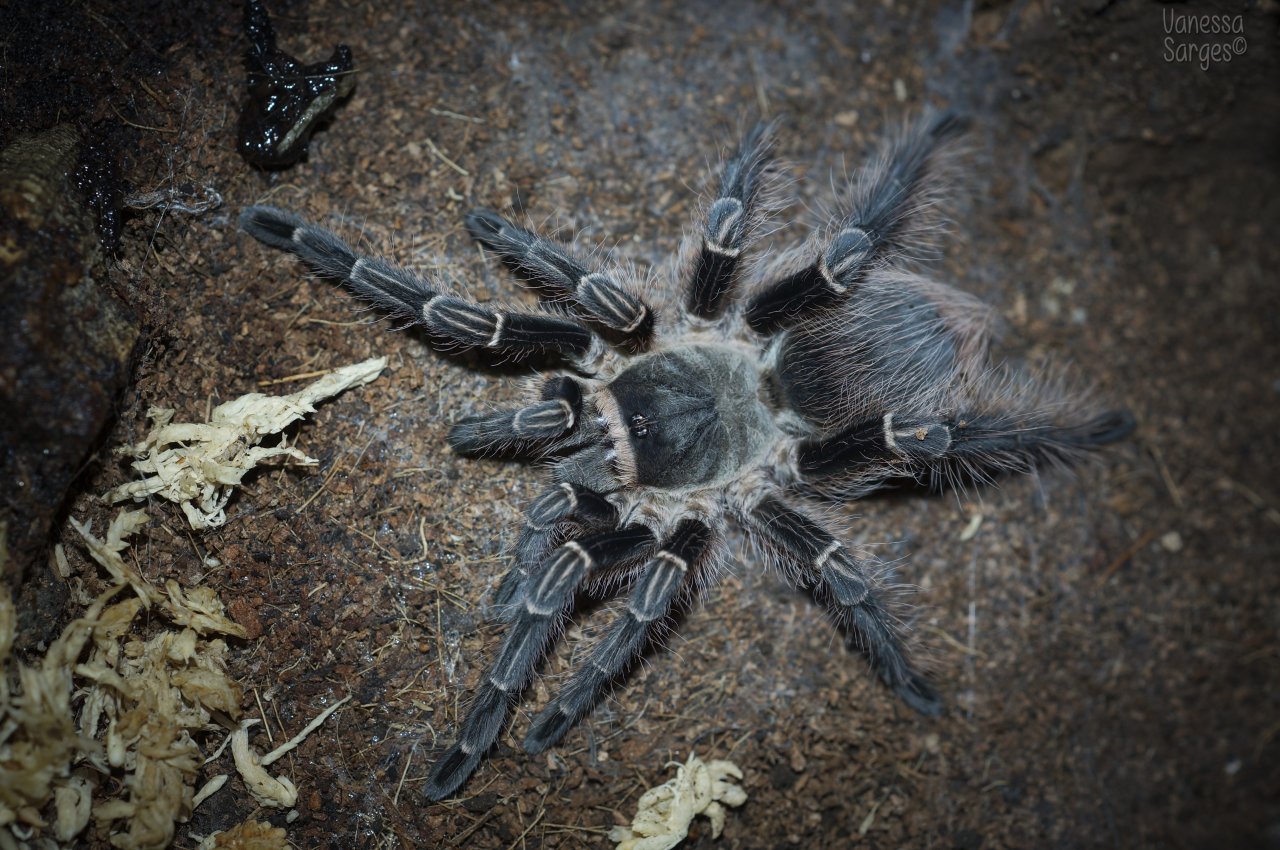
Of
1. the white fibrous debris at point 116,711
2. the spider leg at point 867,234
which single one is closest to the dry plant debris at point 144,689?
the white fibrous debris at point 116,711

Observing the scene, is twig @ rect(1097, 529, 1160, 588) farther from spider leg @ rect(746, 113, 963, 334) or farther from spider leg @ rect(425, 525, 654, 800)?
spider leg @ rect(425, 525, 654, 800)

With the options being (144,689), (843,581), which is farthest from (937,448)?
(144,689)

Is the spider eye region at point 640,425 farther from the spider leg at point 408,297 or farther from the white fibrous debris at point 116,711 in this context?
the white fibrous debris at point 116,711

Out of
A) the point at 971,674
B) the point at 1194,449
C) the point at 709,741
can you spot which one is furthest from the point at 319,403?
the point at 1194,449

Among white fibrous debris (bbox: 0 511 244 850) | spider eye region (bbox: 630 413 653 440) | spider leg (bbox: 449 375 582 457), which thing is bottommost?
white fibrous debris (bbox: 0 511 244 850)

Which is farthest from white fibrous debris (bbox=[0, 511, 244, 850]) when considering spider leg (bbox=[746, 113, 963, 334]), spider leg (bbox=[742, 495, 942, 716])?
spider leg (bbox=[746, 113, 963, 334])

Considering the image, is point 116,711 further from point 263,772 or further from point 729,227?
point 729,227

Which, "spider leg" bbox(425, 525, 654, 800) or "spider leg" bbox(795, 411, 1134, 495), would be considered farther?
"spider leg" bbox(795, 411, 1134, 495)

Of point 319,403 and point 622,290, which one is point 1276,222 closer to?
point 622,290
